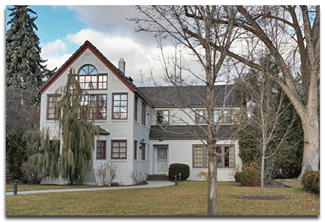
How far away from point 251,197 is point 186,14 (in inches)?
229

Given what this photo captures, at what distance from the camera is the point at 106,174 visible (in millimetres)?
15156

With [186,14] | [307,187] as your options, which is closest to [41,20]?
[186,14]

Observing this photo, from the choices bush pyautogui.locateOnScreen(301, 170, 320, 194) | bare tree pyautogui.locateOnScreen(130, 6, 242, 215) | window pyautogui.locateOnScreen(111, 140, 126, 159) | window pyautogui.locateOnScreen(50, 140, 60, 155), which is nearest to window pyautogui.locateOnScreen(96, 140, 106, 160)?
window pyautogui.locateOnScreen(111, 140, 126, 159)

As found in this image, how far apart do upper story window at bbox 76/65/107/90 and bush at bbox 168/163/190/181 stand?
6.03 m

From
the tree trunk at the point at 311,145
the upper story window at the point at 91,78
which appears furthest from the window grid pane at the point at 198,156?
the tree trunk at the point at 311,145

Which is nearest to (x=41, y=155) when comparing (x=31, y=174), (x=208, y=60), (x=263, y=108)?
(x=31, y=174)

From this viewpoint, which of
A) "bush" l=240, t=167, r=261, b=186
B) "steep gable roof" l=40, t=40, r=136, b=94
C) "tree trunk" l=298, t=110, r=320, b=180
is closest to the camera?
"tree trunk" l=298, t=110, r=320, b=180

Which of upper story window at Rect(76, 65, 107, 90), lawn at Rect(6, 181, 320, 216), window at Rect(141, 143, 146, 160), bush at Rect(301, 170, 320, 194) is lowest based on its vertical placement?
lawn at Rect(6, 181, 320, 216)

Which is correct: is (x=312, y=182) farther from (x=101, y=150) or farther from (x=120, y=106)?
(x=101, y=150)

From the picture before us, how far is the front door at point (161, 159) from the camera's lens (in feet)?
65.6

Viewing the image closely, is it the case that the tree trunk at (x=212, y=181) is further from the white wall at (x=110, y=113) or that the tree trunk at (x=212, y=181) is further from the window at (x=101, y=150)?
the window at (x=101, y=150)

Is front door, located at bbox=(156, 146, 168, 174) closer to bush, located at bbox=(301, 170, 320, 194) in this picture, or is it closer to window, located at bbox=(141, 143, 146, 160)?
window, located at bbox=(141, 143, 146, 160)

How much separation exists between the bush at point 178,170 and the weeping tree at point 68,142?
18.6ft

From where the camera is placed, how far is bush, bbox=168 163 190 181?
59.6 feet
